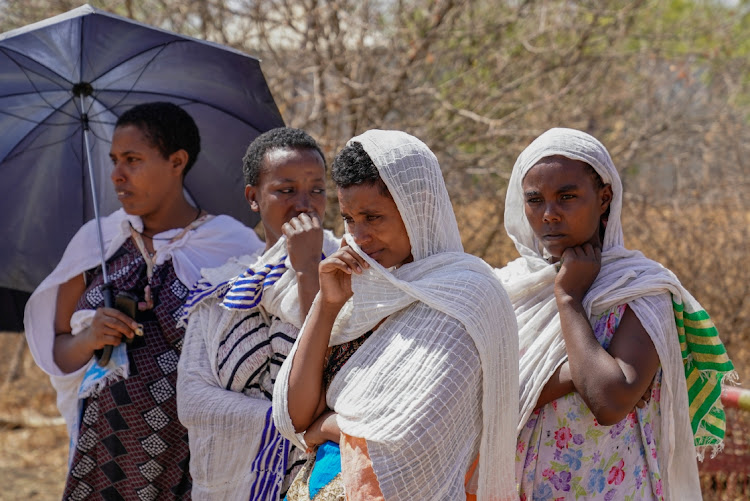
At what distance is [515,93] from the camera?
21.7 ft

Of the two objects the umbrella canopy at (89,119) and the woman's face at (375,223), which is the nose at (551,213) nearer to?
the woman's face at (375,223)

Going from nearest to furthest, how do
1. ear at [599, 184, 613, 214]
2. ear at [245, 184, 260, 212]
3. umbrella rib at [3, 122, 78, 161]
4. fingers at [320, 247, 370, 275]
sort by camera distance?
1. fingers at [320, 247, 370, 275]
2. ear at [599, 184, 613, 214]
3. ear at [245, 184, 260, 212]
4. umbrella rib at [3, 122, 78, 161]

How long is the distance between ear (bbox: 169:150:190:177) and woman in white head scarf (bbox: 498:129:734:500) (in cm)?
149

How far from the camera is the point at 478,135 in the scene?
612cm

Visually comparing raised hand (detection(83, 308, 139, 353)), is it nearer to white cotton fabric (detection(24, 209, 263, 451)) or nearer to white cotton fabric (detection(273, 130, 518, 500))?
white cotton fabric (detection(24, 209, 263, 451))

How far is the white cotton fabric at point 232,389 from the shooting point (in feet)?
8.88

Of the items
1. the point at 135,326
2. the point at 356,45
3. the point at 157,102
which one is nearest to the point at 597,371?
the point at 135,326

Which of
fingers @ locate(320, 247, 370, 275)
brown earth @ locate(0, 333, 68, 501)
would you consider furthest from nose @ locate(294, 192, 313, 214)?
brown earth @ locate(0, 333, 68, 501)

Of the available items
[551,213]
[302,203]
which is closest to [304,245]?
[302,203]

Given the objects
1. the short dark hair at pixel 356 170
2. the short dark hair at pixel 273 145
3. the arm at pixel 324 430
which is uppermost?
the short dark hair at pixel 273 145

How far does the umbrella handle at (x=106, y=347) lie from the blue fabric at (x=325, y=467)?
4.08 ft

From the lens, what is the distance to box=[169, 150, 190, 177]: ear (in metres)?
3.48

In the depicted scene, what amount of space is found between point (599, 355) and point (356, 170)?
80 centimetres

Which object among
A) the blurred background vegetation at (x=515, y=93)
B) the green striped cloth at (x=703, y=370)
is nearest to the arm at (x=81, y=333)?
the green striped cloth at (x=703, y=370)
